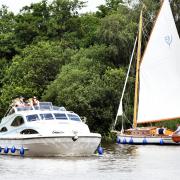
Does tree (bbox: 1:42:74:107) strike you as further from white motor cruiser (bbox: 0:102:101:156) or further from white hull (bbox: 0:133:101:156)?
white hull (bbox: 0:133:101:156)

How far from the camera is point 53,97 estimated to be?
8756 centimetres

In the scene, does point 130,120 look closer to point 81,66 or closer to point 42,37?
point 81,66

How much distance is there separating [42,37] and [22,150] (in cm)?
5653

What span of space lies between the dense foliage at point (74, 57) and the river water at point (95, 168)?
32.1m

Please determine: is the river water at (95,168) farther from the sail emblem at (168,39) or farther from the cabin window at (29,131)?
the sail emblem at (168,39)

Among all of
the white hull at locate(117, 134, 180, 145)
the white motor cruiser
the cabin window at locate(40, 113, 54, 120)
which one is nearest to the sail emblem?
the white hull at locate(117, 134, 180, 145)

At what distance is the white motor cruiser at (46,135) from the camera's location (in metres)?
48.0

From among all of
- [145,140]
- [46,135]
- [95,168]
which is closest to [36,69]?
[145,140]

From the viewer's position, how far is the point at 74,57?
89750 millimetres

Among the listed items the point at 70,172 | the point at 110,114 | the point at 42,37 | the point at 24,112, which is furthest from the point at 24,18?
the point at 70,172

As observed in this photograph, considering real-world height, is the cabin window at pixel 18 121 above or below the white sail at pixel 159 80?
below

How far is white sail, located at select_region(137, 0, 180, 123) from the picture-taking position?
74.3 meters

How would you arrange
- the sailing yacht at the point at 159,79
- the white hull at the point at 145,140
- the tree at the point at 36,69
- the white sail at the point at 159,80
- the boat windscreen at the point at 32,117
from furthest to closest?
the tree at the point at 36,69
the white sail at the point at 159,80
the sailing yacht at the point at 159,79
the white hull at the point at 145,140
the boat windscreen at the point at 32,117

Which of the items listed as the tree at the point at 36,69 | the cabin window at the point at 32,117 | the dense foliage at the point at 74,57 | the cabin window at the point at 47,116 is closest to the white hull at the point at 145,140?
the dense foliage at the point at 74,57
